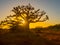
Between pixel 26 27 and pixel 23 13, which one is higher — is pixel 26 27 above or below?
below

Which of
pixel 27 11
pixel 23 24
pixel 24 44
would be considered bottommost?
pixel 24 44

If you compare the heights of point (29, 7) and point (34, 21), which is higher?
point (29, 7)

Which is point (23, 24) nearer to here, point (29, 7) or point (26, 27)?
point (26, 27)

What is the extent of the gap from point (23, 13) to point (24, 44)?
1294 cm

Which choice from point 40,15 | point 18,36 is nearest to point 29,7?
point 40,15

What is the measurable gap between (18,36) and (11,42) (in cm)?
309

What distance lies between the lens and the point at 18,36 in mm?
19938

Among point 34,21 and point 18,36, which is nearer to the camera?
point 18,36

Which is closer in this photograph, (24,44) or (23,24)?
(24,44)

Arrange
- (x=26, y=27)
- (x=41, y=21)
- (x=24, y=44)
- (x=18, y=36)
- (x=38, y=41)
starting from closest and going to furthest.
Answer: (x=24, y=44) → (x=38, y=41) → (x=18, y=36) → (x=26, y=27) → (x=41, y=21)

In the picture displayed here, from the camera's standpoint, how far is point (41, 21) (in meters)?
30.6

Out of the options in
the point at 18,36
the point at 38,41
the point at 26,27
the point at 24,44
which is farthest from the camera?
the point at 26,27

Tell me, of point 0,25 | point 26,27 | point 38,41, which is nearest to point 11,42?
point 38,41

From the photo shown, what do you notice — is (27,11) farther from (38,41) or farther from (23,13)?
(38,41)
